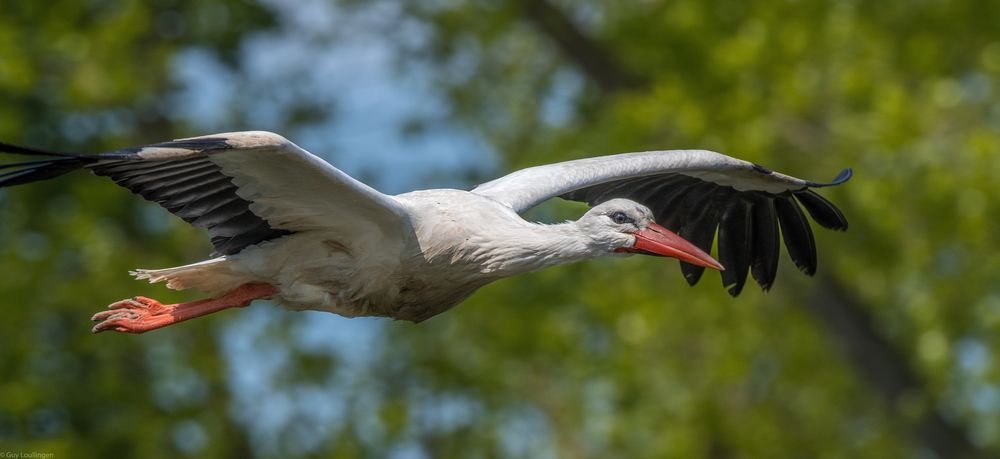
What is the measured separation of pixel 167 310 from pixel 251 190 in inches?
37.6

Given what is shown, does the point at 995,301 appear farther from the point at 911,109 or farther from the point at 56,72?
the point at 56,72

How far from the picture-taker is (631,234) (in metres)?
8.06

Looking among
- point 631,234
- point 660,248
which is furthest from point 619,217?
point 660,248

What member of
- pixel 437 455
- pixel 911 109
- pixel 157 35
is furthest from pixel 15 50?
pixel 911 109

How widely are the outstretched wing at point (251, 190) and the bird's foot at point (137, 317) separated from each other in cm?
49

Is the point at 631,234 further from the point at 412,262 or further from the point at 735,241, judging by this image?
the point at 735,241

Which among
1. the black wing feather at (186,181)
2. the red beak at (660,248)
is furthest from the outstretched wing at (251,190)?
the red beak at (660,248)

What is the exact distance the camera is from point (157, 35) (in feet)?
62.7

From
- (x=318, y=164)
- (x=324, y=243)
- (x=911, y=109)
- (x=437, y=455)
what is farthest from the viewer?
(x=437, y=455)

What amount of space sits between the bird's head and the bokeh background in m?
7.58

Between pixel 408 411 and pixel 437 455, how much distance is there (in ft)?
5.33

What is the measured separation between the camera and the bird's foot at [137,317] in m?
8.19

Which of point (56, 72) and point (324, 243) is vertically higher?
point (56, 72)

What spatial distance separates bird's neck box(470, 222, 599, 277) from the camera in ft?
25.7
